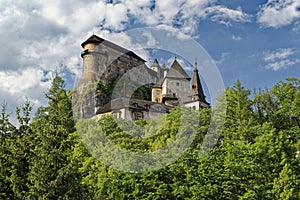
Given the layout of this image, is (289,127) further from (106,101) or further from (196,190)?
(106,101)

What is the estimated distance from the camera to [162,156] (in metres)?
32.6

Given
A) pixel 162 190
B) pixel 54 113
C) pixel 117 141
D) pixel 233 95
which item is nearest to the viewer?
pixel 54 113

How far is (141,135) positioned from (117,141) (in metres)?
4.64

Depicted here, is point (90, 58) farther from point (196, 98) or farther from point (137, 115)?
point (196, 98)

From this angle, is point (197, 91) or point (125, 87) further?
point (125, 87)

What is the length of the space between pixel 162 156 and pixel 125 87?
43565 mm

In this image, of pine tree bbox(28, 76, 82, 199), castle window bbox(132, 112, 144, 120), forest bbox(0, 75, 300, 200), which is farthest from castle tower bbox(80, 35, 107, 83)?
pine tree bbox(28, 76, 82, 199)

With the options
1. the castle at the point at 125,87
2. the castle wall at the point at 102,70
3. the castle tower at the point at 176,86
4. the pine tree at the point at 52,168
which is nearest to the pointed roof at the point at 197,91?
the castle at the point at 125,87

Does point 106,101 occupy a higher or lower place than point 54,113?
higher

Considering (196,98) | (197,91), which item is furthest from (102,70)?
(196,98)

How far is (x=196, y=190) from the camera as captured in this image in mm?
27172

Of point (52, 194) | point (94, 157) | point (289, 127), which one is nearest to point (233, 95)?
point (289, 127)

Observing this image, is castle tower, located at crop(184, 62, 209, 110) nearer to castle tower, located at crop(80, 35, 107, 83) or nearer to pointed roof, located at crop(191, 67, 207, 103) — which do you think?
pointed roof, located at crop(191, 67, 207, 103)

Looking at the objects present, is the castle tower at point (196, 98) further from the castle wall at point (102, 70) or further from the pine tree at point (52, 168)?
the pine tree at point (52, 168)
